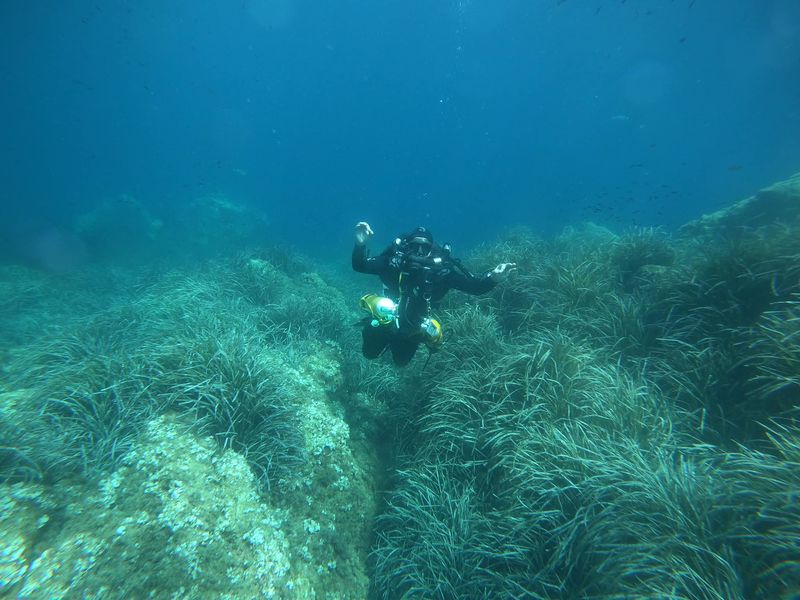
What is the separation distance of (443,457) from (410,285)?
219 cm

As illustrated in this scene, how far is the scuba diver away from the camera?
4531 millimetres

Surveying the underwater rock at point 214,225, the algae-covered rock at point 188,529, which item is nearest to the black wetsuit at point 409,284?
the algae-covered rock at point 188,529

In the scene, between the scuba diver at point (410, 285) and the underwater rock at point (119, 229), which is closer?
the scuba diver at point (410, 285)

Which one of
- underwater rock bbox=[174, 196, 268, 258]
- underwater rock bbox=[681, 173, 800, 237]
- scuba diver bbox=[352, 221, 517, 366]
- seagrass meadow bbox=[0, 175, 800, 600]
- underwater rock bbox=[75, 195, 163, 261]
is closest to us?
seagrass meadow bbox=[0, 175, 800, 600]

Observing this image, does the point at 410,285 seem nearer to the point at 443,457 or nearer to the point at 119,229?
the point at 443,457

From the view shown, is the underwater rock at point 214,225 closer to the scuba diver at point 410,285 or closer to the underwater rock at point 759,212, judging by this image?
the scuba diver at point 410,285

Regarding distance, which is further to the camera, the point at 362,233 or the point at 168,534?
the point at 362,233

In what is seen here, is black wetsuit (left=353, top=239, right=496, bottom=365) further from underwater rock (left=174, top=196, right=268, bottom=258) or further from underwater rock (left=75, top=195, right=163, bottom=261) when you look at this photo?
underwater rock (left=75, top=195, right=163, bottom=261)

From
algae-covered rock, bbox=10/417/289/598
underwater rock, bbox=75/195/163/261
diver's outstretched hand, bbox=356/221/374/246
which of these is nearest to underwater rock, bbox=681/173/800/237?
diver's outstretched hand, bbox=356/221/374/246

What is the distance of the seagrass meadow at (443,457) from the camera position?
236 centimetres

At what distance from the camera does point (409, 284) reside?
15.2 ft

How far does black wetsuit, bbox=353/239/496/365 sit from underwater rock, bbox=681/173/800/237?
393 inches

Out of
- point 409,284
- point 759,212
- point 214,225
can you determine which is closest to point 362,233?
point 409,284

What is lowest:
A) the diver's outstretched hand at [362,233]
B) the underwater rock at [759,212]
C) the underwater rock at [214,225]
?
the diver's outstretched hand at [362,233]
